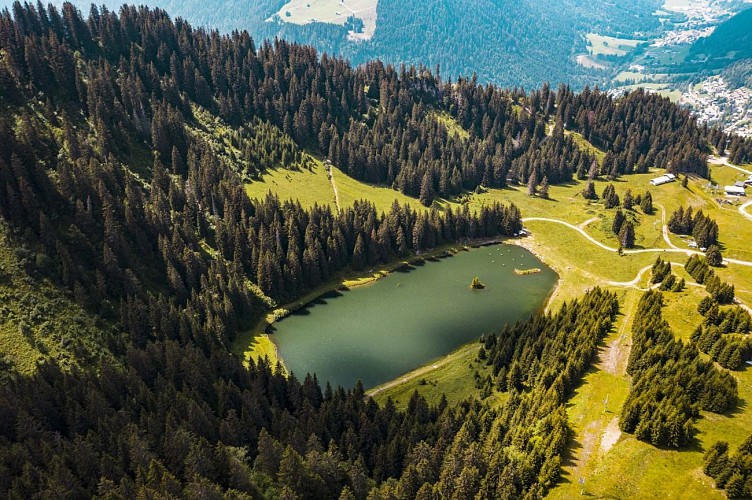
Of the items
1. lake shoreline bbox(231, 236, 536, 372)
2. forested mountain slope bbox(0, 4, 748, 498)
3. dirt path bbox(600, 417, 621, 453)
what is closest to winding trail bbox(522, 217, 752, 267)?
forested mountain slope bbox(0, 4, 748, 498)

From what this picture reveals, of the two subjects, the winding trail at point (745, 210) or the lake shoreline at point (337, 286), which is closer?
the lake shoreline at point (337, 286)

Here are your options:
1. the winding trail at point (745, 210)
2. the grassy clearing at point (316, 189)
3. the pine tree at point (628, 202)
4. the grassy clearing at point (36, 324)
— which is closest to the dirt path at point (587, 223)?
the pine tree at point (628, 202)

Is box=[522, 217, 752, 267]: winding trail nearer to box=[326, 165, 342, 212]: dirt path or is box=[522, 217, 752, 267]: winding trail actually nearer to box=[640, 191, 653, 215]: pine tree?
box=[640, 191, 653, 215]: pine tree

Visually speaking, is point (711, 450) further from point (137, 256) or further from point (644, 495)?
point (137, 256)

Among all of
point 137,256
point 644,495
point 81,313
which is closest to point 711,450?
point 644,495

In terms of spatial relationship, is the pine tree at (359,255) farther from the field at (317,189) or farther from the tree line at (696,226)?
the tree line at (696,226)

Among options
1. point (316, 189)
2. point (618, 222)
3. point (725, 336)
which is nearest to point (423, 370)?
point (725, 336)

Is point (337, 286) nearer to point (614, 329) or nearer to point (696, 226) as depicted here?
point (614, 329)
